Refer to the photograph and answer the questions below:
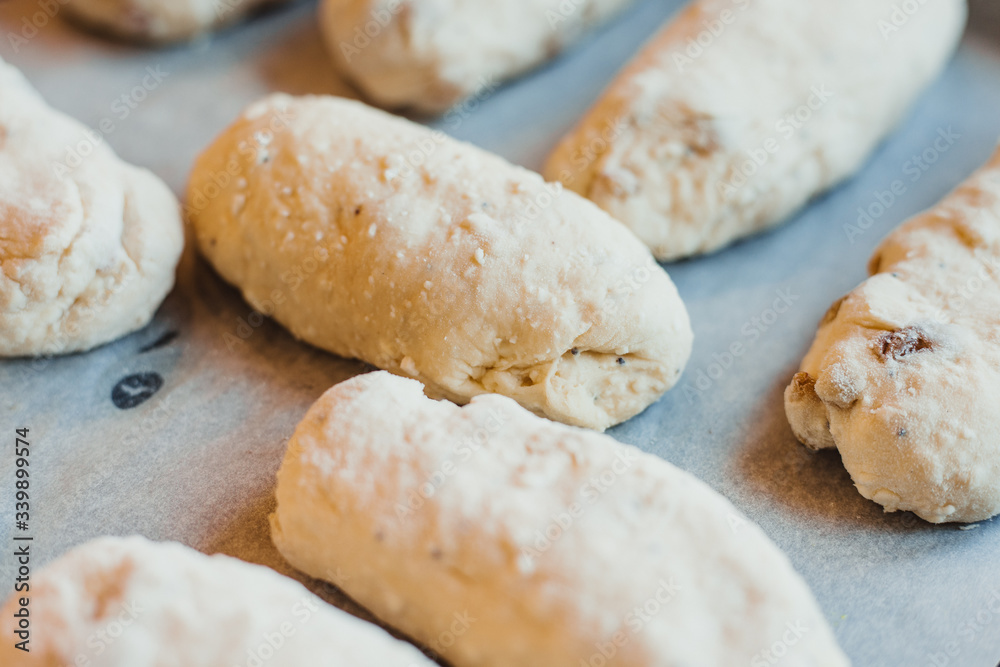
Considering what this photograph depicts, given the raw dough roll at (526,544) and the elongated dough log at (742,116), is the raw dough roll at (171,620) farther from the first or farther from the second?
the elongated dough log at (742,116)

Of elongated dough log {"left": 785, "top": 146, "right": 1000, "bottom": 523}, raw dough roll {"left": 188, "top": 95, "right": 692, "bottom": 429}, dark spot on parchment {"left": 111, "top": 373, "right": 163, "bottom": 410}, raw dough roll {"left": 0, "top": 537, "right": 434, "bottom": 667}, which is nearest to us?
raw dough roll {"left": 0, "top": 537, "right": 434, "bottom": 667}

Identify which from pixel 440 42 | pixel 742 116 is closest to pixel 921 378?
pixel 742 116

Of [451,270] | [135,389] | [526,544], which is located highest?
[451,270]

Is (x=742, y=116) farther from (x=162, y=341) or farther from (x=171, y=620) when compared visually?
(x=171, y=620)

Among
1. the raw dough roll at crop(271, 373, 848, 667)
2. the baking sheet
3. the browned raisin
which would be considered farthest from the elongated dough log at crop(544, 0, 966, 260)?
the raw dough roll at crop(271, 373, 848, 667)

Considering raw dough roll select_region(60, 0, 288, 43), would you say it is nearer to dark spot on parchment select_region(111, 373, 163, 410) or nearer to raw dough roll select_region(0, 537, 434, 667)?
dark spot on parchment select_region(111, 373, 163, 410)

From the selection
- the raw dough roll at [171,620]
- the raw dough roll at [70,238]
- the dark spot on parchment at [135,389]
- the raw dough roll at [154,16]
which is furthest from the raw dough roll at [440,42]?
the raw dough roll at [171,620]

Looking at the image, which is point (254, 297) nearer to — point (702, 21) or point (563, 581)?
point (563, 581)
